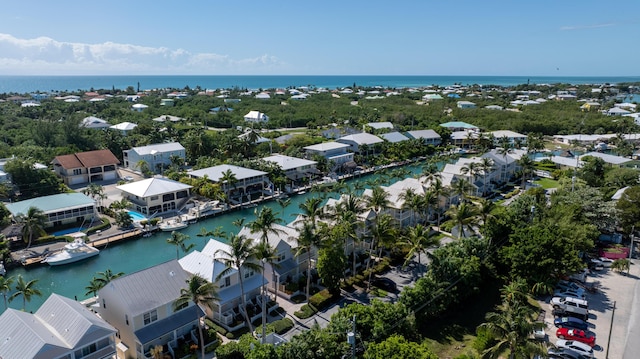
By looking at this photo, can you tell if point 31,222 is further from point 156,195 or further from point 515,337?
point 515,337

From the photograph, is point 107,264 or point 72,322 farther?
point 107,264

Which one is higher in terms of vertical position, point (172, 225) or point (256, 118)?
point (256, 118)

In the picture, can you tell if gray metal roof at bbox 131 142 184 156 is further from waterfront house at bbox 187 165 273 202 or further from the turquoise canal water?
the turquoise canal water

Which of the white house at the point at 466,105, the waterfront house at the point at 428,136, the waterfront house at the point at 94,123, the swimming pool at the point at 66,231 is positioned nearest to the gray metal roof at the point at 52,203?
the swimming pool at the point at 66,231

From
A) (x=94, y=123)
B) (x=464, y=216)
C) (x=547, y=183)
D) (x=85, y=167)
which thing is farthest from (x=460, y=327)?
(x=94, y=123)

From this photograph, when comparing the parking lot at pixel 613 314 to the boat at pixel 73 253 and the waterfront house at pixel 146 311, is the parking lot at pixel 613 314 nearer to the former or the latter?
the waterfront house at pixel 146 311

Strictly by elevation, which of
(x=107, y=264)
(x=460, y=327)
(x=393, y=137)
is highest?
(x=393, y=137)

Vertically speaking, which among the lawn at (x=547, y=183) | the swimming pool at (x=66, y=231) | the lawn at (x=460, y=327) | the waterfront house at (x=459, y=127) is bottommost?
the lawn at (x=460, y=327)

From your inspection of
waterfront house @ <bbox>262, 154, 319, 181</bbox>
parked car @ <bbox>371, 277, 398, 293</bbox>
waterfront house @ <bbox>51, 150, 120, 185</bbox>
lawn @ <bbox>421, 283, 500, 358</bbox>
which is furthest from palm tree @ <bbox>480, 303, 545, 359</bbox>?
waterfront house @ <bbox>51, 150, 120, 185</bbox>
